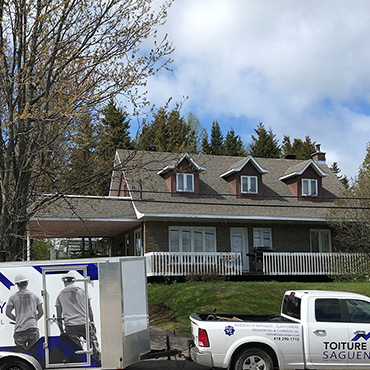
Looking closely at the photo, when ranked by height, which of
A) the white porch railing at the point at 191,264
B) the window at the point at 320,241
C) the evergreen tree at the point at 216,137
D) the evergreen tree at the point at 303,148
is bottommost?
the white porch railing at the point at 191,264

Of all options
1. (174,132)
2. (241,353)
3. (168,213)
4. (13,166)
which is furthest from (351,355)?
(168,213)

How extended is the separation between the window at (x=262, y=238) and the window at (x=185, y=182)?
422 cm

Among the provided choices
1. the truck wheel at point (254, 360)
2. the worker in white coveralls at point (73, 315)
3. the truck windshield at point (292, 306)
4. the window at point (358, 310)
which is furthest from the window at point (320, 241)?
the worker in white coveralls at point (73, 315)

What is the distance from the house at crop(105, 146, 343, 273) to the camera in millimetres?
25172

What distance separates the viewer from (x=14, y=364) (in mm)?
8875

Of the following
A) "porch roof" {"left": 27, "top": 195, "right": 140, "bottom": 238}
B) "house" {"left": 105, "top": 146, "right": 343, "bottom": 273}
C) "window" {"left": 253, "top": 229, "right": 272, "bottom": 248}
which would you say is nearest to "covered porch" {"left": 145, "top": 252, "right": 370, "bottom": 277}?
"house" {"left": 105, "top": 146, "right": 343, "bottom": 273}

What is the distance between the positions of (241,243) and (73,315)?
1914 centimetres

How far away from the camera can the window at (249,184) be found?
27.8 meters

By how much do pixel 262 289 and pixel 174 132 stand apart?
824 centimetres

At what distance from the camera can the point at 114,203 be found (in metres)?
25.6

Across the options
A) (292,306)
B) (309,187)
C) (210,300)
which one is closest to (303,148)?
(309,187)

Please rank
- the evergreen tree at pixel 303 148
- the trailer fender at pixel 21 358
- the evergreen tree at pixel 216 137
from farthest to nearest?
the evergreen tree at pixel 216 137
the evergreen tree at pixel 303 148
the trailer fender at pixel 21 358

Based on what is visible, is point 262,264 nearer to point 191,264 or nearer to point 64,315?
point 191,264

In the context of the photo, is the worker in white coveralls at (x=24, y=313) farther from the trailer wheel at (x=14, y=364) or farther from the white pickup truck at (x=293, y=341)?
the white pickup truck at (x=293, y=341)
